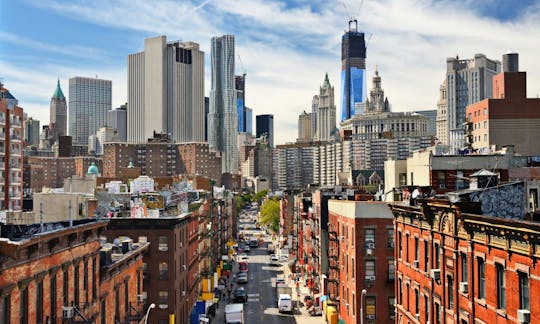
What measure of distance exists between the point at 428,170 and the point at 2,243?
38.7 m

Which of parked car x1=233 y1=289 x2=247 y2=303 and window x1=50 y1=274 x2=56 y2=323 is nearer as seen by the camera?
window x1=50 y1=274 x2=56 y2=323

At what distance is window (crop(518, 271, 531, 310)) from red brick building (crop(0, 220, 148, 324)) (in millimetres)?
18353

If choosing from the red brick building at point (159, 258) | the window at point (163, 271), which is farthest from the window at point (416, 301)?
the window at point (163, 271)

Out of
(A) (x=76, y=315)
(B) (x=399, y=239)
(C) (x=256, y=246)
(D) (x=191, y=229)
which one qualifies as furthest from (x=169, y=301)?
(C) (x=256, y=246)

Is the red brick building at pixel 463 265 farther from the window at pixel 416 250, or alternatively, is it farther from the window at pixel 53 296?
the window at pixel 53 296

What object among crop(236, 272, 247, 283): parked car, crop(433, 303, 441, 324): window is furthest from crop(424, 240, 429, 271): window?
crop(236, 272, 247, 283): parked car

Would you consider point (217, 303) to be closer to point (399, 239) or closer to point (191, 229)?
point (191, 229)

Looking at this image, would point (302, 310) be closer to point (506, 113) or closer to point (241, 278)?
point (241, 278)

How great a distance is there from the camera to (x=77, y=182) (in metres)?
90.5

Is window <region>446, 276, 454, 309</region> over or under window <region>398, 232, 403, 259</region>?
under

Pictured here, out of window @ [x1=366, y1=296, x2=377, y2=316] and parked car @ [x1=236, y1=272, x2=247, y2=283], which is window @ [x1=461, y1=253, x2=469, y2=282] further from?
parked car @ [x1=236, y1=272, x2=247, y2=283]

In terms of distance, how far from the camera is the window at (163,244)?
6316cm

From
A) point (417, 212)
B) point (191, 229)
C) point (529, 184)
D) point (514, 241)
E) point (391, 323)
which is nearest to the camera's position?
point (514, 241)

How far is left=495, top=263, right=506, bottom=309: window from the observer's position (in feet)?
88.9
